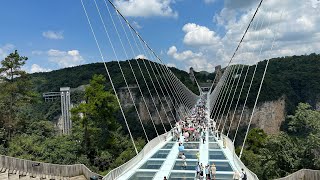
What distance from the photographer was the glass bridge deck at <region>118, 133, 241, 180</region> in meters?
13.2

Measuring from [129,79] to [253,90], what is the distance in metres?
36.3

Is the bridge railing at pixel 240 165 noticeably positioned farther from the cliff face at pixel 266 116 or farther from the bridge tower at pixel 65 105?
the cliff face at pixel 266 116

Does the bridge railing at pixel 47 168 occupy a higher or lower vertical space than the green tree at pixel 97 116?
lower

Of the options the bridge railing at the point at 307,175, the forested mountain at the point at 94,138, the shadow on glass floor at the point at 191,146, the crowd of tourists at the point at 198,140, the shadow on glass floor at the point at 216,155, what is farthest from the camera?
the forested mountain at the point at 94,138

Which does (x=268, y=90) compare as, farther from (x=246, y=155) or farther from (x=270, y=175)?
(x=270, y=175)

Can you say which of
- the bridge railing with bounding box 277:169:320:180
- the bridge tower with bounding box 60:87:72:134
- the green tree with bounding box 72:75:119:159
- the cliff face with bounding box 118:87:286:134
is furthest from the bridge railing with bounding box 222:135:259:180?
the cliff face with bounding box 118:87:286:134

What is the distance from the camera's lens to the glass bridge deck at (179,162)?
43.3 feet

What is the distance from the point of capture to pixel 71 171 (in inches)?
818

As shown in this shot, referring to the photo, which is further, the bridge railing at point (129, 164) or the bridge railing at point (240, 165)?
the bridge railing at point (240, 165)

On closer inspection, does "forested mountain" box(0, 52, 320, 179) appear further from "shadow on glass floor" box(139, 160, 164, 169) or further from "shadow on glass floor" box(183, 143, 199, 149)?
"shadow on glass floor" box(139, 160, 164, 169)

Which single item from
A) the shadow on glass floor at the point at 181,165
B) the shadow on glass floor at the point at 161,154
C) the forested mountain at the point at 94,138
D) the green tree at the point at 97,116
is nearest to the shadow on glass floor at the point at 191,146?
the shadow on glass floor at the point at 161,154

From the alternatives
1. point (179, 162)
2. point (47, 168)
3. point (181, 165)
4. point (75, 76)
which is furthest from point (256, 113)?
point (181, 165)

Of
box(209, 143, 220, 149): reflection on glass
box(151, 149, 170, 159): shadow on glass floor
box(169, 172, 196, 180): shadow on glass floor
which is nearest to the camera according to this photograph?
box(169, 172, 196, 180): shadow on glass floor

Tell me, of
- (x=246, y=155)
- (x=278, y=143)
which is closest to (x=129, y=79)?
Result: (x=246, y=155)
